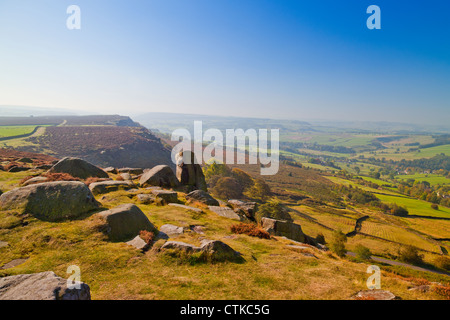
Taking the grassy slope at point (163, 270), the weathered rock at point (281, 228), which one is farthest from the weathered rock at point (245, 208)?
the grassy slope at point (163, 270)

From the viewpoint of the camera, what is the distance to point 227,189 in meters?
88.8

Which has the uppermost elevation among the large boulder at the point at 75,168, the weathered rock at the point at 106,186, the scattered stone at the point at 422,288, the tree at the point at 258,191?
the large boulder at the point at 75,168

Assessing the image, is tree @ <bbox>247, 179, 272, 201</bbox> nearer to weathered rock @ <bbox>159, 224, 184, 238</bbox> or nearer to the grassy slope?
weathered rock @ <bbox>159, 224, 184, 238</bbox>

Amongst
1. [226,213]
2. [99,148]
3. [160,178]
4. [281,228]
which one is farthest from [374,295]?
[99,148]

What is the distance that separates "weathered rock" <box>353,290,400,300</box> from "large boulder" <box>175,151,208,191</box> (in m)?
26.5

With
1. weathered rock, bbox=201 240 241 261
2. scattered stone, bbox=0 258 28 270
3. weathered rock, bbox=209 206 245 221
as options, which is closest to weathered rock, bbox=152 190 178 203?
weathered rock, bbox=209 206 245 221

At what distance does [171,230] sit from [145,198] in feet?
26.7

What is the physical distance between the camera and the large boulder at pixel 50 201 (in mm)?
12789

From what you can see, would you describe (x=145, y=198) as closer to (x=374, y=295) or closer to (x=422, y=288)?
(x=374, y=295)

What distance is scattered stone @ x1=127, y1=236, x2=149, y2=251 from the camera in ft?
35.8

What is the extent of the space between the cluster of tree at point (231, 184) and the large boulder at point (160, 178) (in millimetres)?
56654

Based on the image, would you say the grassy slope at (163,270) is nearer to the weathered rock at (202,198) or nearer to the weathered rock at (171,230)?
the weathered rock at (171,230)
